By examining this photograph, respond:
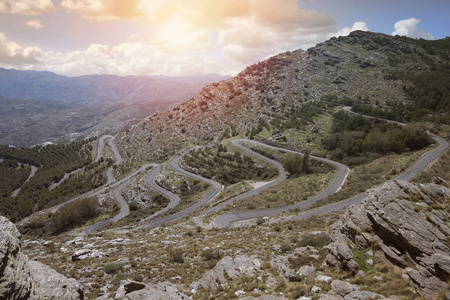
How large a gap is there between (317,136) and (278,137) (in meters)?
15.1

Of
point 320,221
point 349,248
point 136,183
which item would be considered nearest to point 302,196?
point 320,221

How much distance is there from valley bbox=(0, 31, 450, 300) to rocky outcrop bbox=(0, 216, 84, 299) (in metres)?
3.61

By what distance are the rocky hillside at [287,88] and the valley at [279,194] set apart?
3.87 feet

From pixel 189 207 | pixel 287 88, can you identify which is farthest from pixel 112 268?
pixel 287 88

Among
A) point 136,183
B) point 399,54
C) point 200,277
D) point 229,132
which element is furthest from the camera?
point 399,54

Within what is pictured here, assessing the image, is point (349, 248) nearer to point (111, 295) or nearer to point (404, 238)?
point (404, 238)

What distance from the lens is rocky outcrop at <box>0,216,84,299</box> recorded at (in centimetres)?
806

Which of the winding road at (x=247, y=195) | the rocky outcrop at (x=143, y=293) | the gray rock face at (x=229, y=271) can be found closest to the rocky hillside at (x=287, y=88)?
the winding road at (x=247, y=195)

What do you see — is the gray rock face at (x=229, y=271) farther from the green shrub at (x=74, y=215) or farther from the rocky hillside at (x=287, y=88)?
the rocky hillside at (x=287, y=88)

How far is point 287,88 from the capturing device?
143 meters

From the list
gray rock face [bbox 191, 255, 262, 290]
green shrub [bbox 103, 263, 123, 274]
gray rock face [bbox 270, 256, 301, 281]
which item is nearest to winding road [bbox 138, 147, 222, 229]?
green shrub [bbox 103, 263, 123, 274]

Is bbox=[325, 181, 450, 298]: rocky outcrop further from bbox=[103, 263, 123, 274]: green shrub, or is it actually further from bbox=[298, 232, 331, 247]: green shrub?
bbox=[103, 263, 123, 274]: green shrub

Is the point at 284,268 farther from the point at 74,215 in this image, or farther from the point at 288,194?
the point at 74,215

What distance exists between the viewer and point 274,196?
1956 inches
